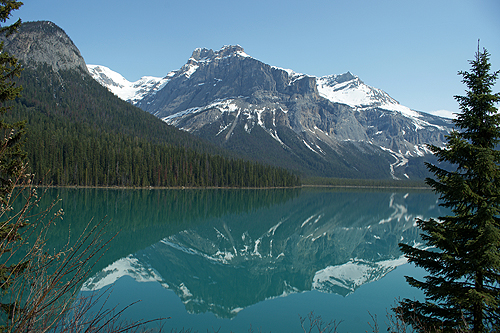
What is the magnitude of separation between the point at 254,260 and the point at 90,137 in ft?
275

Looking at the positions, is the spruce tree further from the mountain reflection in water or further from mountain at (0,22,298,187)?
mountain at (0,22,298,187)

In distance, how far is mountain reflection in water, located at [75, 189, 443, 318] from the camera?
17812 millimetres

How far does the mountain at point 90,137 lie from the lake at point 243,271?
16.1 m

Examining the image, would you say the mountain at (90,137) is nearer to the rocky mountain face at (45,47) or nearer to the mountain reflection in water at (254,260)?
the rocky mountain face at (45,47)

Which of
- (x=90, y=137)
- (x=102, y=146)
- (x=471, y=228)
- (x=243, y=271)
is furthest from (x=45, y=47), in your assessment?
(x=471, y=228)

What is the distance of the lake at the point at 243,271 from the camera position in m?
14.6

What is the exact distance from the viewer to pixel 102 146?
8775 cm

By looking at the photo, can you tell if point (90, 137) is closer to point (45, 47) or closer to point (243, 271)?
point (243, 271)

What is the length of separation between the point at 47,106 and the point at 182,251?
12577cm

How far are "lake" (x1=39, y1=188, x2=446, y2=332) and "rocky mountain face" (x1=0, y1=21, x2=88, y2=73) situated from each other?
486 ft

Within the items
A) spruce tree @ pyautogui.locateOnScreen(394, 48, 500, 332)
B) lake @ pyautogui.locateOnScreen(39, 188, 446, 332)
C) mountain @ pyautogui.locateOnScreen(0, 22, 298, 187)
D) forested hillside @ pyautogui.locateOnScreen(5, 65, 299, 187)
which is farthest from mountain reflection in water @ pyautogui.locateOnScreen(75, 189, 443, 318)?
forested hillside @ pyautogui.locateOnScreen(5, 65, 299, 187)

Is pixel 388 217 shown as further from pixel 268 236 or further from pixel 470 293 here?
pixel 470 293

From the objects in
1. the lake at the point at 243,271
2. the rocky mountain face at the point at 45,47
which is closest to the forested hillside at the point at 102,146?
the rocky mountain face at the point at 45,47

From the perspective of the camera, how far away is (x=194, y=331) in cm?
1231
